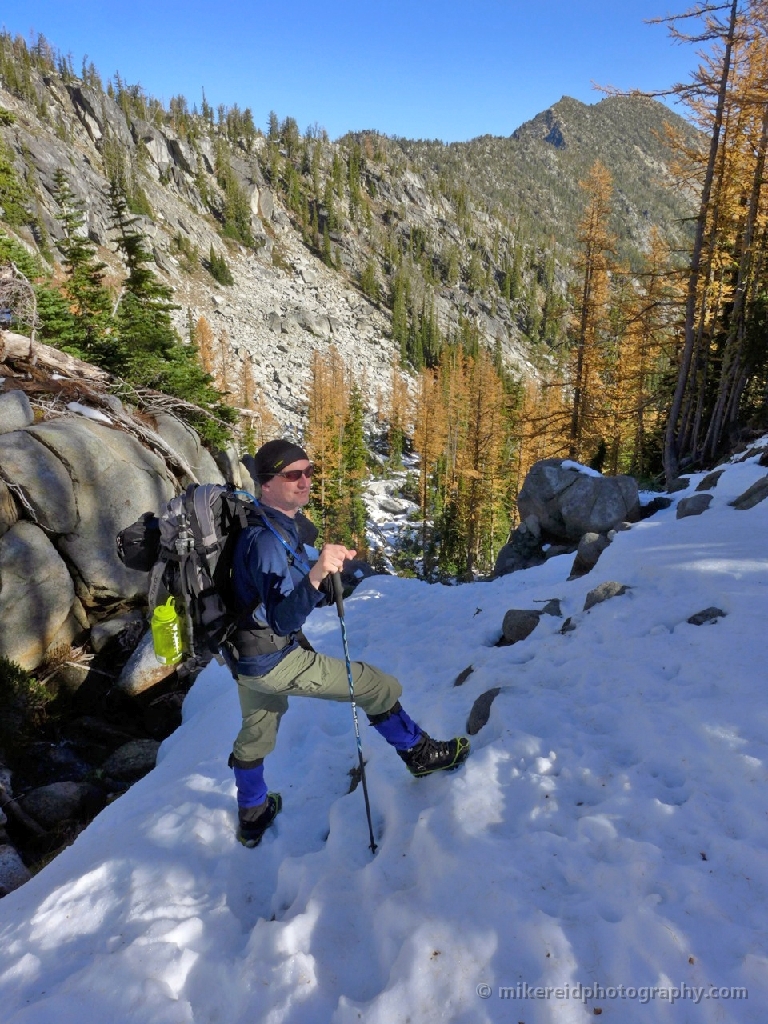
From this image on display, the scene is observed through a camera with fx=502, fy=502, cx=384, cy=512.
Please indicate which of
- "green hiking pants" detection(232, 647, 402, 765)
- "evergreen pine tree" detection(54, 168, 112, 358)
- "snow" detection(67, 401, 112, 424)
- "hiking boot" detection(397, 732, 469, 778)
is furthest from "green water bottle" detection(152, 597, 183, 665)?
"evergreen pine tree" detection(54, 168, 112, 358)

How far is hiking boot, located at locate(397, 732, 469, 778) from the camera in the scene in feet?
13.0

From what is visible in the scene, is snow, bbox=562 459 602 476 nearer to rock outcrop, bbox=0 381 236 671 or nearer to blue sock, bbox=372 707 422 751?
rock outcrop, bbox=0 381 236 671

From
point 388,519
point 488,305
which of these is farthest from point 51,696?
point 488,305

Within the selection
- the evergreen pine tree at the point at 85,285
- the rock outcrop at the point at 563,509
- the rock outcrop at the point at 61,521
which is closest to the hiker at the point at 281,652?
the rock outcrop at the point at 61,521

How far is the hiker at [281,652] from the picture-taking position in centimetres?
314

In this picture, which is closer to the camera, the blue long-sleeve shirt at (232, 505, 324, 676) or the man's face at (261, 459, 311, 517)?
the blue long-sleeve shirt at (232, 505, 324, 676)

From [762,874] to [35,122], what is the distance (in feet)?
424

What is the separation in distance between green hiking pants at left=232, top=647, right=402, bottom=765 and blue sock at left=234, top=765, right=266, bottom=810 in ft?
0.44

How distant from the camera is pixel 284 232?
124 metres

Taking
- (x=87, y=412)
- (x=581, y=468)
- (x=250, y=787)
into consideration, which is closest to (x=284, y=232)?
(x=581, y=468)

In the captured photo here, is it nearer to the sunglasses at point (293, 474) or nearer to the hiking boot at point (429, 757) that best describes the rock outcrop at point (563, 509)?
the hiking boot at point (429, 757)

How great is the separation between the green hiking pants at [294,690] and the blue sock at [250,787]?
0.13m

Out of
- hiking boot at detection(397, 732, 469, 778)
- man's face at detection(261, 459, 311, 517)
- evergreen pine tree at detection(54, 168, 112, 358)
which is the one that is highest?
evergreen pine tree at detection(54, 168, 112, 358)

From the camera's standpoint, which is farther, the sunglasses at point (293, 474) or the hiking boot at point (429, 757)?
the hiking boot at point (429, 757)
